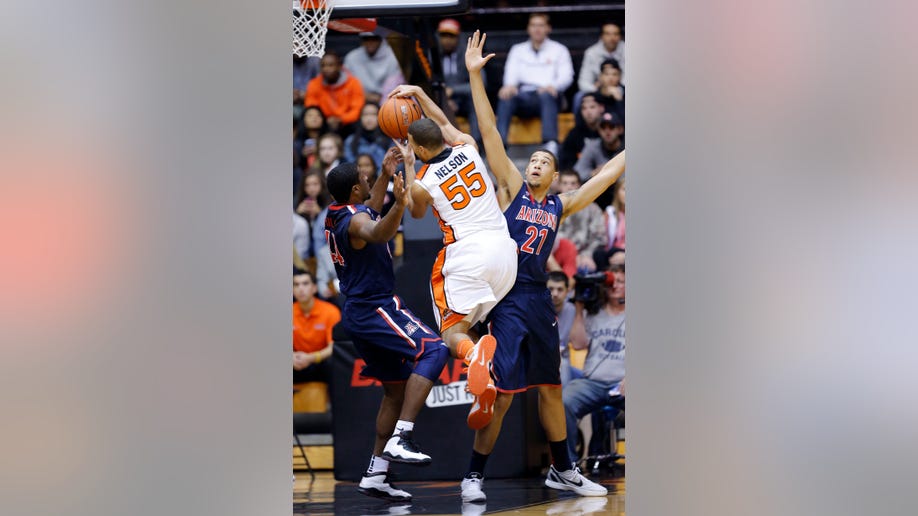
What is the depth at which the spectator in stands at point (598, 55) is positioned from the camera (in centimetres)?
1016

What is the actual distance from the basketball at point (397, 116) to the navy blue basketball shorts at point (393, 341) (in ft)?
3.32

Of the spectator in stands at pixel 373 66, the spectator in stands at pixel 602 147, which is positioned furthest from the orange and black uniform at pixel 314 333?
the spectator in stands at pixel 602 147

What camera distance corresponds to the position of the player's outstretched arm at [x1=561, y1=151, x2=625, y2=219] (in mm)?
7004

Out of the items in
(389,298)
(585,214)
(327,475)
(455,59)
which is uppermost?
(455,59)

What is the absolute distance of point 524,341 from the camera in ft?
22.5

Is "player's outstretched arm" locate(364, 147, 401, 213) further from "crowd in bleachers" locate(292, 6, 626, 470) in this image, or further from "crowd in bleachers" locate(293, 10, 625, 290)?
"crowd in bleachers" locate(293, 10, 625, 290)

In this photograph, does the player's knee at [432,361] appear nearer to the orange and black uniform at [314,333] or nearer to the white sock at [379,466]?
the white sock at [379,466]

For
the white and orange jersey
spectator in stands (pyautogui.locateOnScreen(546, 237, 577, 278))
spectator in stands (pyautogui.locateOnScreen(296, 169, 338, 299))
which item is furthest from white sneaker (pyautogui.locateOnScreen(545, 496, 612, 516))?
spectator in stands (pyautogui.locateOnScreen(296, 169, 338, 299))

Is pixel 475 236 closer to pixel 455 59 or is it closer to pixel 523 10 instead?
pixel 455 59
